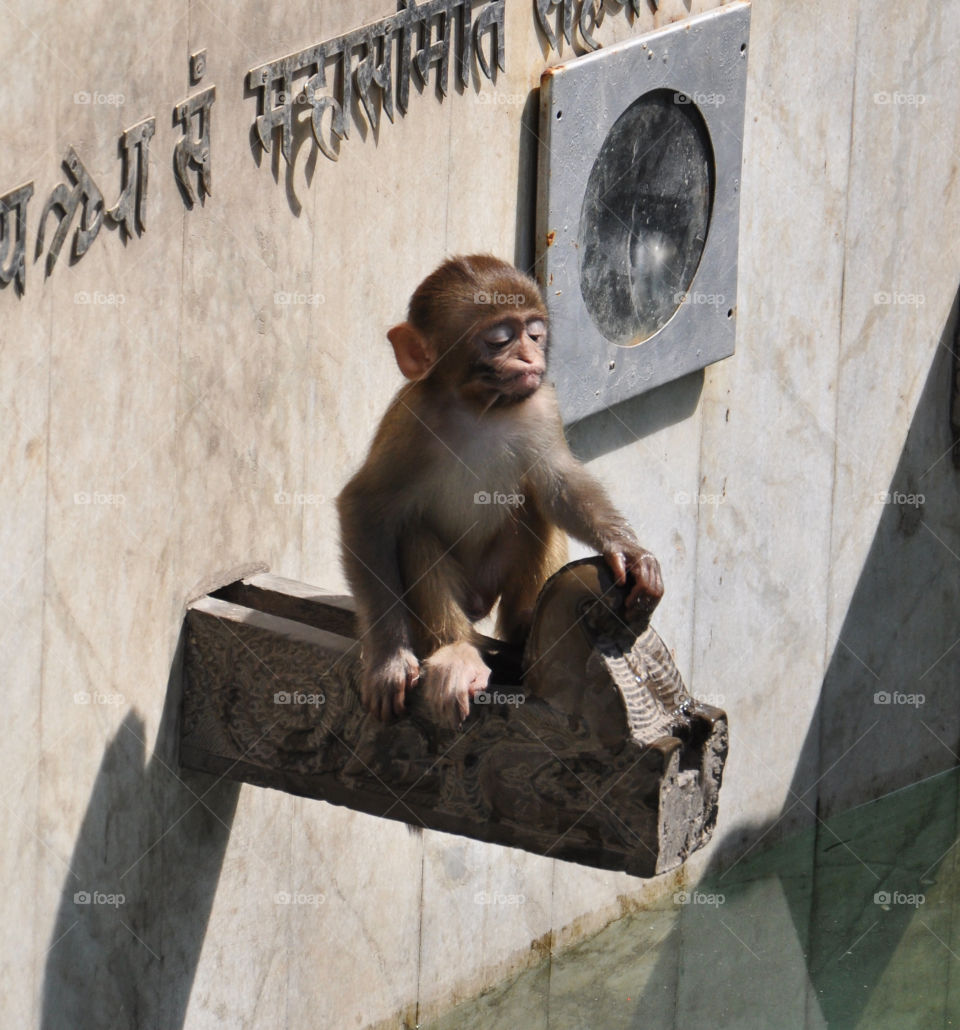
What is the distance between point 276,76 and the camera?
16.6 feet

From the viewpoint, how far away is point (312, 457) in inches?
219

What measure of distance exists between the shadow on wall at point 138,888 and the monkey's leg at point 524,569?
97cm

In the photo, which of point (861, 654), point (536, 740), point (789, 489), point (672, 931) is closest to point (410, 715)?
point (536, 740)

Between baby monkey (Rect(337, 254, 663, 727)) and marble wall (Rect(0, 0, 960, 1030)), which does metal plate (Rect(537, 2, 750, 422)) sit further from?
baby monkey (Rect(337, 254, 663, 727))

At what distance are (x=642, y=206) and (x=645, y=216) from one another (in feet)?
0.16

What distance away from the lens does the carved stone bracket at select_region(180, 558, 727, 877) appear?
170 inches

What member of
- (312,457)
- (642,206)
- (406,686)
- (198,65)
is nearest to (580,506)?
(406,686)

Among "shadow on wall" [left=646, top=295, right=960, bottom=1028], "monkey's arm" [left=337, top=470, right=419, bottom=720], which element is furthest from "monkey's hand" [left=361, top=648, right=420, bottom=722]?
"shadow on wall" [left=646, top=295, right=960, bottom=1028]

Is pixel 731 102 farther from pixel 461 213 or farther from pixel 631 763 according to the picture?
pixel 631 763

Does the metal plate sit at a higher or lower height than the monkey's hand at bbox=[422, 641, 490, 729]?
higher

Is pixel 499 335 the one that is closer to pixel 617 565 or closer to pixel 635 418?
pixel 617 565

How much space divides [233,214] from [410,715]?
1546mm

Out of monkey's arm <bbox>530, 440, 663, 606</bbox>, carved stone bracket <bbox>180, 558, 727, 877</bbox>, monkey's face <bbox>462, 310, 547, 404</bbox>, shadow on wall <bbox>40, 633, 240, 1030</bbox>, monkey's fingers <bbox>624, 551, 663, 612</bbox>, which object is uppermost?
monkey's face <bbox>462, 310, 547, 404</bbox>

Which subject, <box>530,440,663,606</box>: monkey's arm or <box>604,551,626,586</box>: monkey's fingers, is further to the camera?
<box>530,440,663,606</box>: monkey's arm
